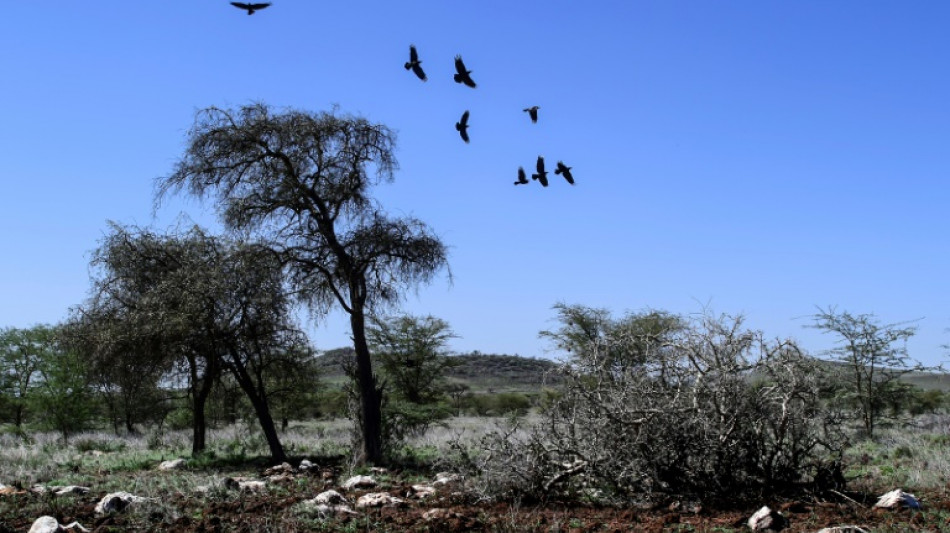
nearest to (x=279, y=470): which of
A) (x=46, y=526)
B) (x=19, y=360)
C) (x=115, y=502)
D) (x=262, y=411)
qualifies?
(x=262, y=411)

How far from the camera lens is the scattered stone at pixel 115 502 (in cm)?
859

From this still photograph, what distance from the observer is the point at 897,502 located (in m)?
7.59

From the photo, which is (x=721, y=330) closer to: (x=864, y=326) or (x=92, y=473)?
(x=92, y=473)

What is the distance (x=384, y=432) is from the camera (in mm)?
17047

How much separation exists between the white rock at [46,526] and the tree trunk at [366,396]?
7.89 meters

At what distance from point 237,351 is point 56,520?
337 inches

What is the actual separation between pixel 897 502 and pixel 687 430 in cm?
206

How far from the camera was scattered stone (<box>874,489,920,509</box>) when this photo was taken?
24.7 feet

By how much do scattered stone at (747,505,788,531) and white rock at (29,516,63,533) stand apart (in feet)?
21.2

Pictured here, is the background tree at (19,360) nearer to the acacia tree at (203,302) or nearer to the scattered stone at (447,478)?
the acacia tree at (203,302)

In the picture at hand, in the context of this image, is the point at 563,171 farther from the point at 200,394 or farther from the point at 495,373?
the point at 495,373

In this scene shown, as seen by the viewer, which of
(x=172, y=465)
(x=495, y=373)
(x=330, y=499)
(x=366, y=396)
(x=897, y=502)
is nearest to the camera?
(x=897, y=502)

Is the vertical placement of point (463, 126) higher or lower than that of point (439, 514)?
higher

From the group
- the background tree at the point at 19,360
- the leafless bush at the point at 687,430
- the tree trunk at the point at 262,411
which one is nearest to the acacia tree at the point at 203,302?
the tree trunk at the point at 262,411
